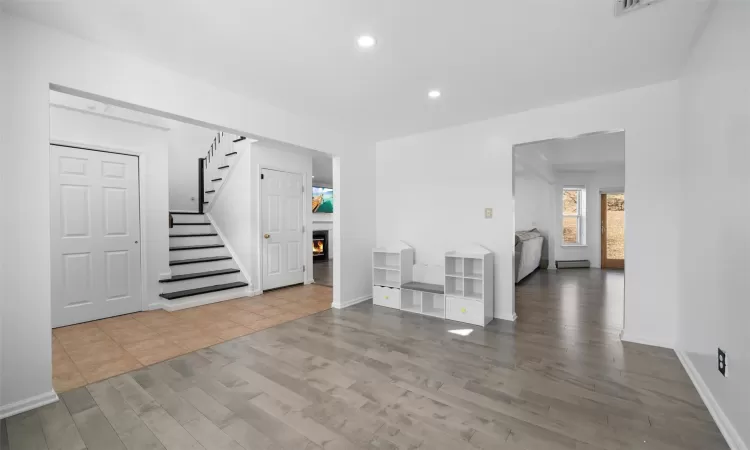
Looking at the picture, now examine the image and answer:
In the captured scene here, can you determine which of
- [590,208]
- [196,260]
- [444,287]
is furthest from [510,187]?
[590,208]

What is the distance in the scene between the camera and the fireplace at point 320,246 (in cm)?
989

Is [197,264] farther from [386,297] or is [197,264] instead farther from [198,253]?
[386,297]

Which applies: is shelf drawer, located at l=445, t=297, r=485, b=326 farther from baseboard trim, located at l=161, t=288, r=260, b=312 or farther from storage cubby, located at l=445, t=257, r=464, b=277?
baseboard trim, located at l=161, t=288, r=260, b=312

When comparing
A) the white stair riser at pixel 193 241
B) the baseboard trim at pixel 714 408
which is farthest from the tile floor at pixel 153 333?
the baseboard trim at pixel 714 408

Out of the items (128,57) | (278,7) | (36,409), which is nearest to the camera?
(278,7)

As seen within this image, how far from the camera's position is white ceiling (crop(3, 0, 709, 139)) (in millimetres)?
1952

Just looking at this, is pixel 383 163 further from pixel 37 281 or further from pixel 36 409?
pixel 36 409

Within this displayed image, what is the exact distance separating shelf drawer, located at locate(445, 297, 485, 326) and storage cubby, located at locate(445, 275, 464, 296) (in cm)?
15

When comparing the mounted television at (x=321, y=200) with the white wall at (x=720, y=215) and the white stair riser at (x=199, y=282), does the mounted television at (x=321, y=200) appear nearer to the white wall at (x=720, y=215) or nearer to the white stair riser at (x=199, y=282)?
the white stair riser at (x=199, y=282)

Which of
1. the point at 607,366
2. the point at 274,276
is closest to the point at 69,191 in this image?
the point at 274,276

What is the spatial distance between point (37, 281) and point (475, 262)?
4015 mm

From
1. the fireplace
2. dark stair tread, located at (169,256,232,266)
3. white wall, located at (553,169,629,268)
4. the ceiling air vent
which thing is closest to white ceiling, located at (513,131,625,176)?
white wall, located at (553,169,629,268)

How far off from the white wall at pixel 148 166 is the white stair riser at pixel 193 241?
31.7 inches

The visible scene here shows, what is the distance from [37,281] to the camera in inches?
82.9
